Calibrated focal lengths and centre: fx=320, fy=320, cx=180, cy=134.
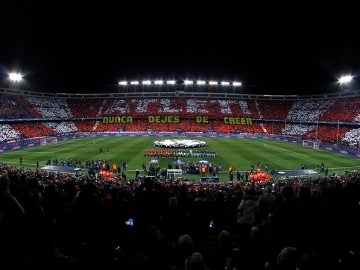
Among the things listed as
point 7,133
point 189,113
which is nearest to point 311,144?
point 189,113

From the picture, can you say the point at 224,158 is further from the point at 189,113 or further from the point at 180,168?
the point at 189,113

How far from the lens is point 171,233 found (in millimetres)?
7551

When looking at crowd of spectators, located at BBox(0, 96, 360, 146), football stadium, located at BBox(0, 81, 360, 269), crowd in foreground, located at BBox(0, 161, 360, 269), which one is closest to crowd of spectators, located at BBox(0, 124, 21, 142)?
crowd of spectators, located at BBox(0, 96, 360, 146)

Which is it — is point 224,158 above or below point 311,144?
below

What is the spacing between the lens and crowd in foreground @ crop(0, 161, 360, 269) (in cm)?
507

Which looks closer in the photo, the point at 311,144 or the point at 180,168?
the point at 180,168

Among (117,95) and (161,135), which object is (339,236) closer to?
(161,135)

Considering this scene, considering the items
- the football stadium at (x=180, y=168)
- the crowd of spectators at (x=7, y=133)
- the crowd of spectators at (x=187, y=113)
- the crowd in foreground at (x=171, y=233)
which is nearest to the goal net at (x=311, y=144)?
the football stadium at (x=180, y=168)

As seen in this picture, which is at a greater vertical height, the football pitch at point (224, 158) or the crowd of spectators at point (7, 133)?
the crowd of spectators at point (7, 133)

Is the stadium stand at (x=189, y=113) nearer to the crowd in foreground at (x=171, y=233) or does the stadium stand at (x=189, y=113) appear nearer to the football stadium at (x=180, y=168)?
the football stadium at (x=180, y=168)

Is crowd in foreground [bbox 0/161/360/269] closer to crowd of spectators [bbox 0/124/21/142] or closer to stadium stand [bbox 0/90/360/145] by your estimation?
crowd of spectators [bbox 0/124/21/142]

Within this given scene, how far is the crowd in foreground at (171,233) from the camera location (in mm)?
5070

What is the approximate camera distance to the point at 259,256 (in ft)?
18.7

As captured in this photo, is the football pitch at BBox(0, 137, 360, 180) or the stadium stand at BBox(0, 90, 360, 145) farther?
the stadium stand at BBox(0, 90, 360, 145)
